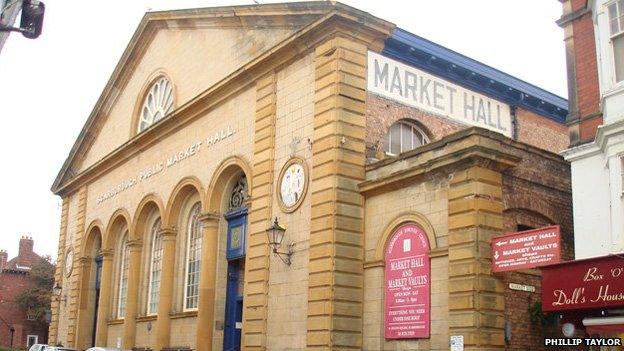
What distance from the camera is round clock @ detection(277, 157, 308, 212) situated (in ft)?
61.0

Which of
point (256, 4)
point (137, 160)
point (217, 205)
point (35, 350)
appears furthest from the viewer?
point (137, 160)

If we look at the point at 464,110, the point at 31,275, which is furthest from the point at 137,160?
the point at 31,275

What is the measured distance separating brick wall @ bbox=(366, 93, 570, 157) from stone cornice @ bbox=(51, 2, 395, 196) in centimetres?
155

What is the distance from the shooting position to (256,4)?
71.4ft

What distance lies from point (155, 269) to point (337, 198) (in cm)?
1240

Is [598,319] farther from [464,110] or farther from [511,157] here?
[464,110]

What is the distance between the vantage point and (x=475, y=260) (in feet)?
47.3

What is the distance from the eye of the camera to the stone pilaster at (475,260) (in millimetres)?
14242

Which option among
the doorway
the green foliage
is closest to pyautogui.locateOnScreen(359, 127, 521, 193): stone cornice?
the doorway

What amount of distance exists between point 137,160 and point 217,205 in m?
7.41

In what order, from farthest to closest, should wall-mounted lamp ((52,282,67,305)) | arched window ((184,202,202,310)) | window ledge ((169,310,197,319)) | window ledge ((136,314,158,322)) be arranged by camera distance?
wall-mounted lamp ((52,282,67,305)) → window ledge ((136,314,158,322)) → arched window ((184,202,202,310)) → window ledge ((169,310,197,319))

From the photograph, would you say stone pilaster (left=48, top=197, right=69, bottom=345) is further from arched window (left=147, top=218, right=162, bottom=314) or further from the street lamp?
the street lamp

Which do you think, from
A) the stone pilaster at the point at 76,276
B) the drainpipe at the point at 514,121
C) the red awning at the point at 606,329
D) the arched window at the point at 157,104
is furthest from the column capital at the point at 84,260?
the red awning at the point at 606,329

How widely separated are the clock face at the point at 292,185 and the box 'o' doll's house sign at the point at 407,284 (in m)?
2.93
